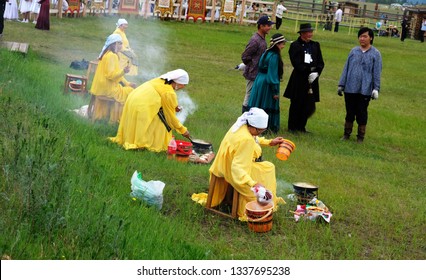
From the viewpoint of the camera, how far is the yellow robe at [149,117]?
10.0 m

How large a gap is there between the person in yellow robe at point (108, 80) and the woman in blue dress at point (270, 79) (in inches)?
79.0

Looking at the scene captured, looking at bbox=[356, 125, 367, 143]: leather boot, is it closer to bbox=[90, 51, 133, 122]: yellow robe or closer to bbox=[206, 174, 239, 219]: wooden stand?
bbox=[90, 51, 133, 122]: yellow robe

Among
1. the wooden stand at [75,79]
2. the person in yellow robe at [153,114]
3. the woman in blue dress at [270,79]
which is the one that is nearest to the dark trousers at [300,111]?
the woman in blue dress at [270,79]

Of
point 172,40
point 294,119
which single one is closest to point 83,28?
point 172,40

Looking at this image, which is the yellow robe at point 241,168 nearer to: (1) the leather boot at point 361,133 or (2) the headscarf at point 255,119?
(2) the headscarf at point 255,119

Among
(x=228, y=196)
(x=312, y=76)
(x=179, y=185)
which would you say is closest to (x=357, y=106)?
(x=312, y=76)

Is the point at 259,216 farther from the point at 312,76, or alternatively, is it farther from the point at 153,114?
the point at 312,76

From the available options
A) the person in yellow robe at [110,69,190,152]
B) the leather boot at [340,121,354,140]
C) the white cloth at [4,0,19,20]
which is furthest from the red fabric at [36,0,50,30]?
the person in yellow robe at [110,69,190,152]

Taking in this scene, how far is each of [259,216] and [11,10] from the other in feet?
65.4

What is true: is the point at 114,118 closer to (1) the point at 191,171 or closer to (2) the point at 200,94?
(1) the point at 191,171

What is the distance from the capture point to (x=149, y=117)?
1007cm

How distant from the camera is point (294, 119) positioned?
12750 millimetres

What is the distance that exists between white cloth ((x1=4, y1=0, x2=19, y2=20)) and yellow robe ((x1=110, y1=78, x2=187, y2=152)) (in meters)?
16.4

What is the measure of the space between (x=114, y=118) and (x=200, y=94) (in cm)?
451
